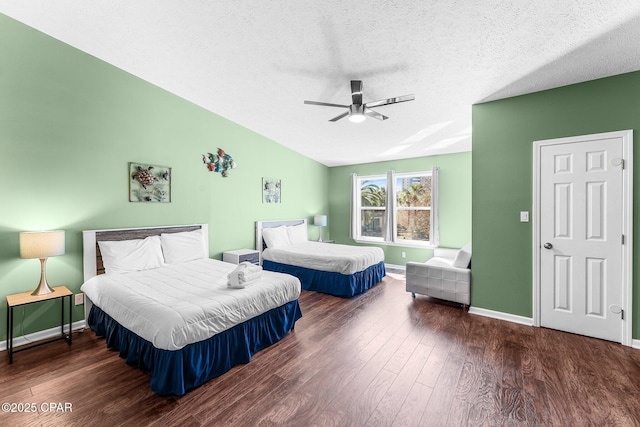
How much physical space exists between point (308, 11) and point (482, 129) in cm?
247

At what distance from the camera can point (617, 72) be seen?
8.47ft

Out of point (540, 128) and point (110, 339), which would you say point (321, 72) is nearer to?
point (540, 128)

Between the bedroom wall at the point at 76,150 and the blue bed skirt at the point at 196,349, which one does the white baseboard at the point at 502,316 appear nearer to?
the blue bed skirt at the point at 196,349

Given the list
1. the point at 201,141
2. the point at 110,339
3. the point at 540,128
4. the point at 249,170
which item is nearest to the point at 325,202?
the point at 249,170

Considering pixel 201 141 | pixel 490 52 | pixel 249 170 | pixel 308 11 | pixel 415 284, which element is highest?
pixel 308 11

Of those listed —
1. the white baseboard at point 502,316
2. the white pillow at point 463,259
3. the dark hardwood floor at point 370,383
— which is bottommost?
the dark hardwood floor at point 370,383

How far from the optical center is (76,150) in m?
3.01

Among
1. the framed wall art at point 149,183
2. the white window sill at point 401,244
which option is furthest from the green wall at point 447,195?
the framed wall art at point 149,183

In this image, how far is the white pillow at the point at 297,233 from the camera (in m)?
5.56

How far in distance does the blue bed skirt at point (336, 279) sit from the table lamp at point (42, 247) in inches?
112

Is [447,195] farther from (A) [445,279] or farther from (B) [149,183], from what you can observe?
(B) [149,183]

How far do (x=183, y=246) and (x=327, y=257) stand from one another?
6.83 feet

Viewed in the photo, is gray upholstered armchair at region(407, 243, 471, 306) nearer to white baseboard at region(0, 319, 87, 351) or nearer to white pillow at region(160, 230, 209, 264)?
white pillow at region(160, 230, 209, 264)

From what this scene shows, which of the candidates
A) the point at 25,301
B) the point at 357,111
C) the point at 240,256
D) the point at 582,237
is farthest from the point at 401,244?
the point at 25,301
